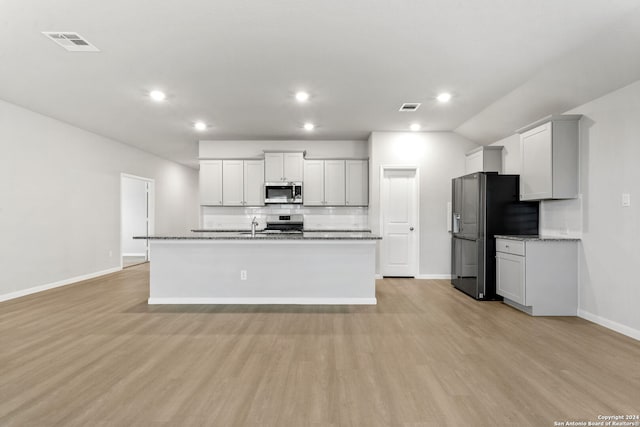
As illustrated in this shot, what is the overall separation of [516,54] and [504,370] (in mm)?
2887

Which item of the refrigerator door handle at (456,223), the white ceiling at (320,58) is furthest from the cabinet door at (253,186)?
the refrigerator door handle at (456,223)

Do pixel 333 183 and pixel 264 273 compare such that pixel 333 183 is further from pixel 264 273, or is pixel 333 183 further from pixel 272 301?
pixel 272 301

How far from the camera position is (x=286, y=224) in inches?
266

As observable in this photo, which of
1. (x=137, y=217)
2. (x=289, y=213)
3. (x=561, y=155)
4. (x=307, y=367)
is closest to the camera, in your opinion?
(x=307, y=367)

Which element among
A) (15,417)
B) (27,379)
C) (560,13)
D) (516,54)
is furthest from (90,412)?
(516,54)

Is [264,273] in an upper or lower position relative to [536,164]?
lower

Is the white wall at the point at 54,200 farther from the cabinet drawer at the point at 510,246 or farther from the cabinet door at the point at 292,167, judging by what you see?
the cabinet drawer at the point at 510,246

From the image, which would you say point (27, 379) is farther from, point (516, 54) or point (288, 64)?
point (516, 54)

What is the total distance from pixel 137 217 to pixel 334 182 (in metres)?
5.54

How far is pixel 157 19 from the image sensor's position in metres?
2.60

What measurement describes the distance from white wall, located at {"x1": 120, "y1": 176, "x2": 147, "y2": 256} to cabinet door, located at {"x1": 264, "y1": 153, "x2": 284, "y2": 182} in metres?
3.81

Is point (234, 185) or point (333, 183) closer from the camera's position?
point (333, 183)

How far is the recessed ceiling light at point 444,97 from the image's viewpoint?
4.23 m

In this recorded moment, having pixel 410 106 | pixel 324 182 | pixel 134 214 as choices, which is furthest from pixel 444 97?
pixel 134 214
